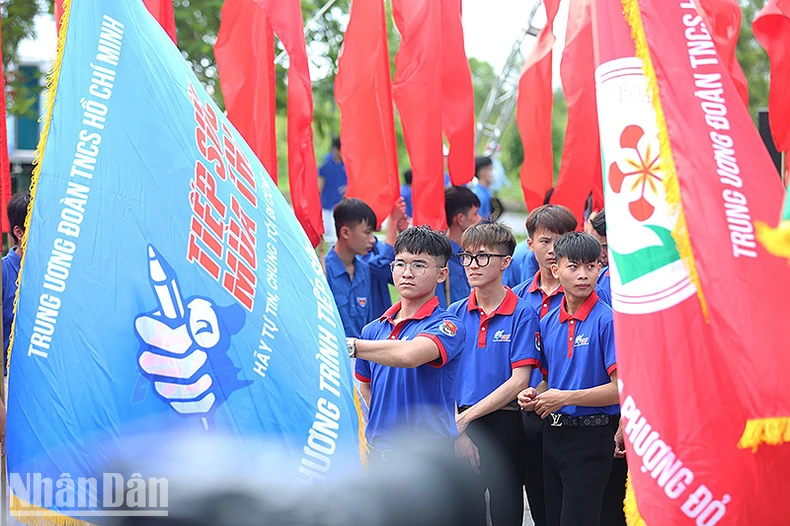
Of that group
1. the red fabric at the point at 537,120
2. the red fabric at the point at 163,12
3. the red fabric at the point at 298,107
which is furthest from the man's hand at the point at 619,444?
the red fabric at the point at 163,12

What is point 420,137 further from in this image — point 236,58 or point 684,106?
point 684,106

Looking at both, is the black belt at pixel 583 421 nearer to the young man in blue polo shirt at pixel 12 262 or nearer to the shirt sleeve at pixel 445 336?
the shirt sleeve at pixel 445 336

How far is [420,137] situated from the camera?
6.42 meters

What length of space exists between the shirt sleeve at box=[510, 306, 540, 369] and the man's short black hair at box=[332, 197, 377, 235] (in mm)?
1744

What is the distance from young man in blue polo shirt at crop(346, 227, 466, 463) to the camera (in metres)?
4.05

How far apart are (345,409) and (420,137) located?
10.6 ft

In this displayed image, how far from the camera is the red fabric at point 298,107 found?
6121mm

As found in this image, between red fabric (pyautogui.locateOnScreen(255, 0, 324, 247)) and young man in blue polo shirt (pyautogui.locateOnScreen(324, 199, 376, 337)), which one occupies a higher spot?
red fabric (pyautogui.locateOnScreen(255, 0, 324, 247))

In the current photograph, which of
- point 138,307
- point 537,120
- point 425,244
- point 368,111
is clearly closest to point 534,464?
point 425,244

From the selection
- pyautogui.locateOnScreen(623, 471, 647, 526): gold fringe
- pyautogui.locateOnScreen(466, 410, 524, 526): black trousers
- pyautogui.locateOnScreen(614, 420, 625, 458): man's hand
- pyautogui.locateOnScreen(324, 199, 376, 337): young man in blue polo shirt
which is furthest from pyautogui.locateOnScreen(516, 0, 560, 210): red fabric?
pyautogui.locateOnScreen(623, 471, 647, 526): gold fringe

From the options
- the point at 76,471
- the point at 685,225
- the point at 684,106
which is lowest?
the point at 76,471

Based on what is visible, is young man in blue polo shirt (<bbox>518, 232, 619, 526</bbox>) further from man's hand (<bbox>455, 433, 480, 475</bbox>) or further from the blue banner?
the blue banner

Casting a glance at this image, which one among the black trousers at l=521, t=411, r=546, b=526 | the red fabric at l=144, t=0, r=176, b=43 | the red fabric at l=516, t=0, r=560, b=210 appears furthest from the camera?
the red fabric at l=516, t=0, r=560, b=210

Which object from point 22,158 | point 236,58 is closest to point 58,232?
point 236,58
